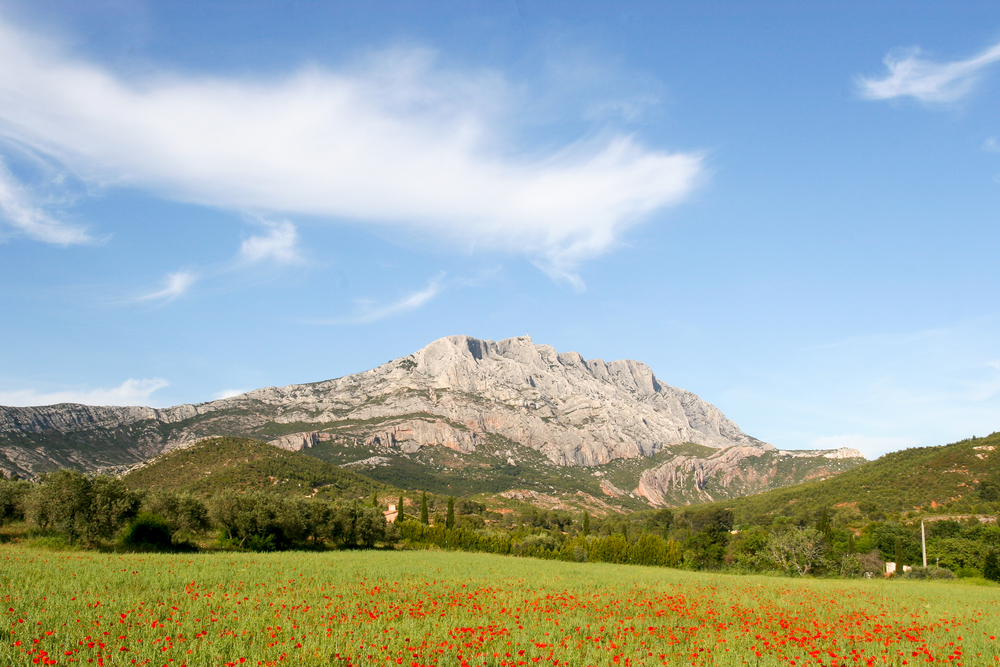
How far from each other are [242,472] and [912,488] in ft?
514

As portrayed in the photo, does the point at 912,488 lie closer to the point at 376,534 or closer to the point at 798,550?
the point at 798,550

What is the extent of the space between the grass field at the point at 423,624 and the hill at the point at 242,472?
398 ft

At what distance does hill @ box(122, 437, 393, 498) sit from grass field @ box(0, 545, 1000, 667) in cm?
12120

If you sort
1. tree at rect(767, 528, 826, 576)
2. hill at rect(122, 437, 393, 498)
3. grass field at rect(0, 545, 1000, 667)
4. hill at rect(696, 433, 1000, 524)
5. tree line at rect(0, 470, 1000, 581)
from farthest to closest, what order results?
hill at rect(122, 437, 393, 498), hill at rect(696, 433, 1000, 524), tree at rect(767, 528, 826, 576), tree line at rect(0, 470, 1000, 581), grass field at rect(0, 545, 1000, 667)

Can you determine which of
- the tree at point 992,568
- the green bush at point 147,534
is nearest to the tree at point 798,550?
the tree at point 992,568

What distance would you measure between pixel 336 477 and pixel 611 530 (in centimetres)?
9198

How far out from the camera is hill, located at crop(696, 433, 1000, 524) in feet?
360

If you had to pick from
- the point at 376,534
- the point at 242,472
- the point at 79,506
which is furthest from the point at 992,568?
the point at 242,472

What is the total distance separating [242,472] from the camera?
149000 millimetres

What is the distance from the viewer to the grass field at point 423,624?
1179 cm

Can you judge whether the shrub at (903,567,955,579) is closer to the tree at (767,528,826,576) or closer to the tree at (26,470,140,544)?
the tree at (767,528,826,576)

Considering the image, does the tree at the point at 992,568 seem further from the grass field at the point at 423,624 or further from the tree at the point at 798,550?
the grass field at the point at 423,624

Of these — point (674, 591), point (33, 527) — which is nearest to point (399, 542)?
point (33, 527)

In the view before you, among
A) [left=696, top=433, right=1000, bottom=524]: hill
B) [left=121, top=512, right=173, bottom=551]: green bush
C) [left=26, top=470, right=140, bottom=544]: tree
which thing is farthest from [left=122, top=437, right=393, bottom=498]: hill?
[left=696, top=433, right=1000, bottom=524]: hill
